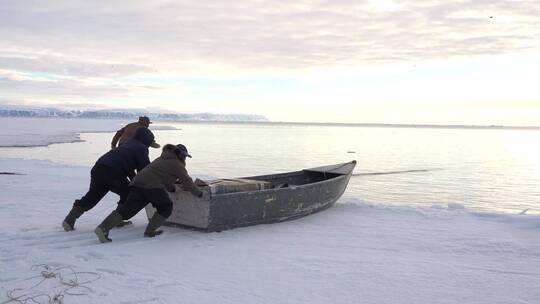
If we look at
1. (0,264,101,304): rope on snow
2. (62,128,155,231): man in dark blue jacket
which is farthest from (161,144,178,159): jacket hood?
(0,264,101,304): rope on snow

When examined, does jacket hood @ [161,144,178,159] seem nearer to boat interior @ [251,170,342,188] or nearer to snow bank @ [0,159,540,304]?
snow bank @ [0,159,540,304]

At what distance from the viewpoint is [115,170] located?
591 centimetres

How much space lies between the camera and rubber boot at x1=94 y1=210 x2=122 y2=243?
543 centimetres

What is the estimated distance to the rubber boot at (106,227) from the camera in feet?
17.8

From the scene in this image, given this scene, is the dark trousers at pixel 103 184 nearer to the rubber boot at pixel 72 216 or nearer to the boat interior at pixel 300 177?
the rubber boot at pixel 72 216

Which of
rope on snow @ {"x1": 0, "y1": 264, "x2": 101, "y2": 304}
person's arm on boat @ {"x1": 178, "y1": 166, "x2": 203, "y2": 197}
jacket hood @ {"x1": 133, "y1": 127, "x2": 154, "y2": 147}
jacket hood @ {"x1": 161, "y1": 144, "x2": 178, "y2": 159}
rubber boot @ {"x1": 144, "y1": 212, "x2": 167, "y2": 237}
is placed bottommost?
rope on snow @ {"x1": 0, "y1": 264, "x2": 101, "y2": 304}

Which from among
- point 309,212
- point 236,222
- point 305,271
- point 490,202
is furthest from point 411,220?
point 490,202

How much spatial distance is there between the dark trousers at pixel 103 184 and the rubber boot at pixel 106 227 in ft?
1.67

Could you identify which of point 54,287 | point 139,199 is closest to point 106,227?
point 139,199

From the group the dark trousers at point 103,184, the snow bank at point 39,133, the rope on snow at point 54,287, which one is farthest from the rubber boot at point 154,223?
the snow bank at point 39,133

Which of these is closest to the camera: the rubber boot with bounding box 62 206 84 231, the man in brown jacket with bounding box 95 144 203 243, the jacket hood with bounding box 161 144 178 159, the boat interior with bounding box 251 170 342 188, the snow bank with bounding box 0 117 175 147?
the man in brown jacket with bounding box 95 144 203 243

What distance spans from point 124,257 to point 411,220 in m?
4.76

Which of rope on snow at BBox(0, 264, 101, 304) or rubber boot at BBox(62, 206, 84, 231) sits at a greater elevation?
rubber boot at BBox(62, 206, 84, 231)

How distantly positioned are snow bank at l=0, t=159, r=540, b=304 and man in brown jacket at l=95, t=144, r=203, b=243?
0.24 meters
